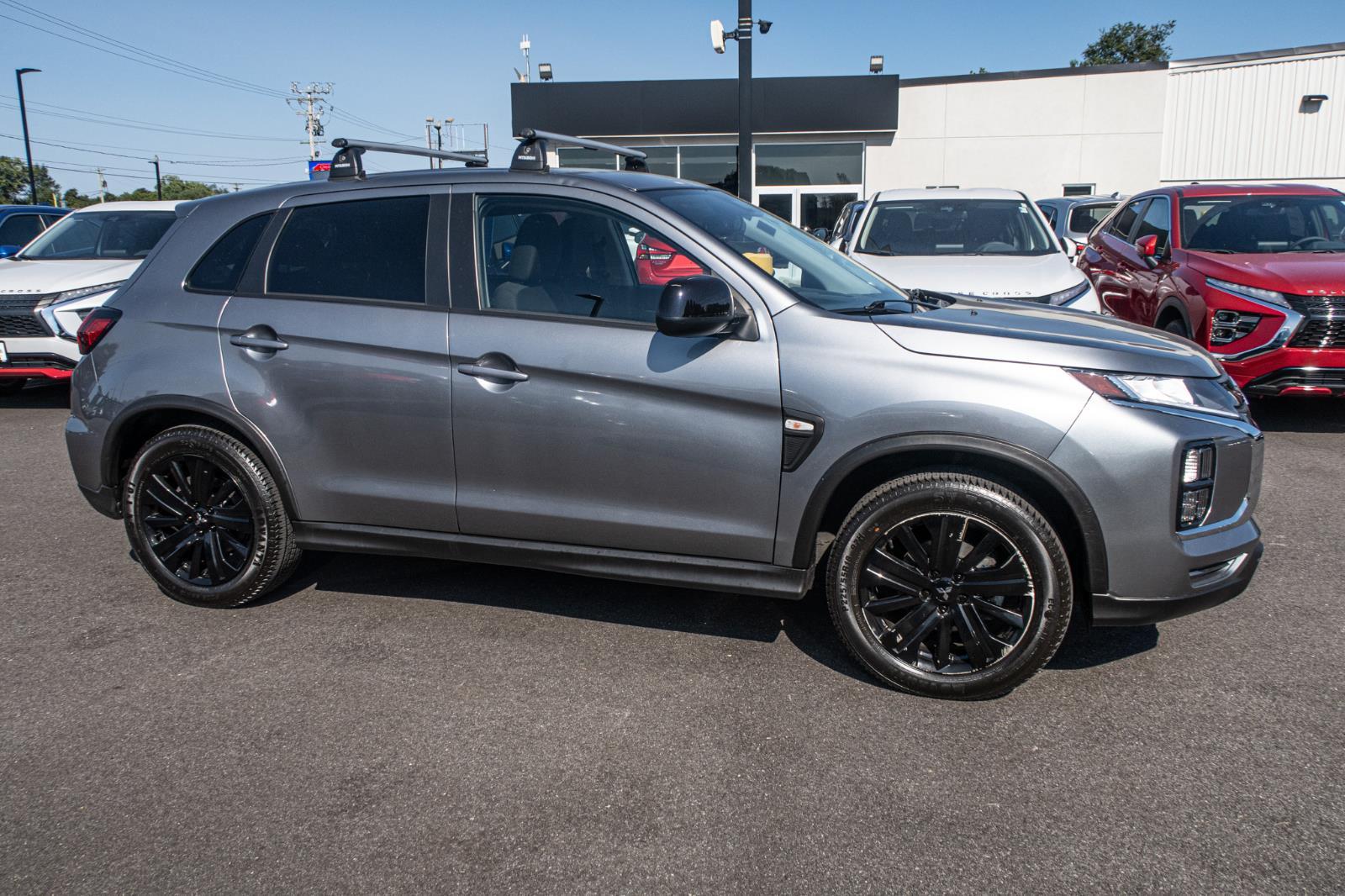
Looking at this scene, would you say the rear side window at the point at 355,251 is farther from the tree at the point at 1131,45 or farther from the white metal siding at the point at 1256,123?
the tree at the point at 1131,45

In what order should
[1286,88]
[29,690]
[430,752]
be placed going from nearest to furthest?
1. [430,752]
2. [29,690]
3. [1286,88]

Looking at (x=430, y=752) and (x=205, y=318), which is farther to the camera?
(x=205, y=318)

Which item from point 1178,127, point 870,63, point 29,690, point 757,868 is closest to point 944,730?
point 757,868

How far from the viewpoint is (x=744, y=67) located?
40.4 feet

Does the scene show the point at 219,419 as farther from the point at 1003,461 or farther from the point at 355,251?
the point at 1003,461

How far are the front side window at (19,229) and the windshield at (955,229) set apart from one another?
11183 mm

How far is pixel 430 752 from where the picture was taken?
10.8ft

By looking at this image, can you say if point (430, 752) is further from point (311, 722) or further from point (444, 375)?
point (444, 375)

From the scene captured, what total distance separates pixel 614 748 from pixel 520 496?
109cm

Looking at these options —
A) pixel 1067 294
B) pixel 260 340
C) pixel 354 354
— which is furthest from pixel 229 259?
pixel 1067 294

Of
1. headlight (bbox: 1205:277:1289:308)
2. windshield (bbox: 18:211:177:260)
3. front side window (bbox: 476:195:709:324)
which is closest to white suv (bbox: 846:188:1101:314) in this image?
headlight (bbox: 1205:277:1289:308)

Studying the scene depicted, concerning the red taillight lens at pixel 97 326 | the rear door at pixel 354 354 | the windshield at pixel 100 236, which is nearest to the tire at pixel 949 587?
the rear door at pixel 354 354

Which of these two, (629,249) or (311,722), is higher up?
(629,249)

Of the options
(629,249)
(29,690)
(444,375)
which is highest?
(629,249)
